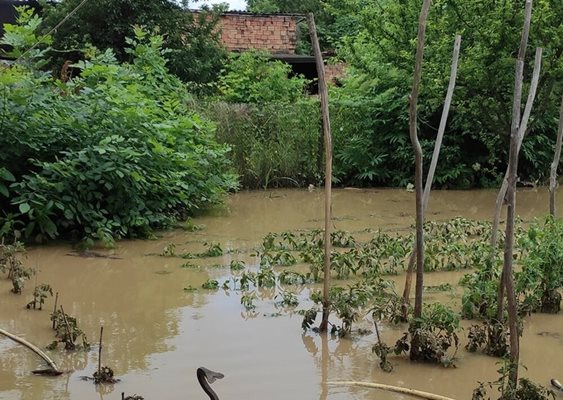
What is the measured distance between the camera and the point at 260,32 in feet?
67.8

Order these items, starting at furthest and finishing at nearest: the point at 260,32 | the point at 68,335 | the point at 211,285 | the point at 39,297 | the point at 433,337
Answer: the point at 260,32 < the point at 211,285 < the point at 39,297 < the point at 68,335 < the point at 433,337

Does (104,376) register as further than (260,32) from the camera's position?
No

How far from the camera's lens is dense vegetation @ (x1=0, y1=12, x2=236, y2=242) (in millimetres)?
7824

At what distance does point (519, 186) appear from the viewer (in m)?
13.5

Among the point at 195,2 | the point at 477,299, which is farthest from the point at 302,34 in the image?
the point at 477,299

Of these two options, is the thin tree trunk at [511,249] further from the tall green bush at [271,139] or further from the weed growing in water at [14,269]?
the tall green bush at [271,139]

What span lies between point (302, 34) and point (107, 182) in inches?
687

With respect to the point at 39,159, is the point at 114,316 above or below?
below

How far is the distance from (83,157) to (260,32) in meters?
13.4

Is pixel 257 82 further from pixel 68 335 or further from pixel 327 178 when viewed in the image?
pixel 68 335

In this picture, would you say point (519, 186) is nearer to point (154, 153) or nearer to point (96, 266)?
point (154, 153)

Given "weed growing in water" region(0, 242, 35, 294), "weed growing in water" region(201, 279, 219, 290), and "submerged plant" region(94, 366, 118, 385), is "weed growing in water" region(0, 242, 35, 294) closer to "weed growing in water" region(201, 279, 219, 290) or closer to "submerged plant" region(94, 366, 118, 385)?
"weed growing in water" region(201, 279, 219, 290)

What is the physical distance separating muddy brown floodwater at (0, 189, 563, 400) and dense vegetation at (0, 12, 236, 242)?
15.0 inches

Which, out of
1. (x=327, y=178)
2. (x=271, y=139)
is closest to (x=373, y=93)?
(x=271, y=139)
